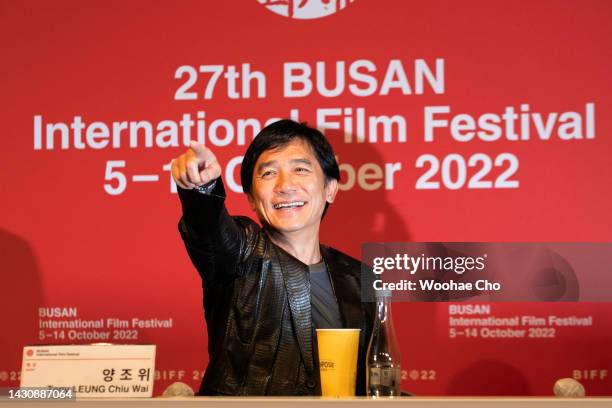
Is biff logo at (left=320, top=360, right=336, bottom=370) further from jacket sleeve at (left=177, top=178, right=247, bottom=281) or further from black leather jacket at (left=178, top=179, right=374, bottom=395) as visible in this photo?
jacket sleeve at (left=177, top=178, right=247, bottom=281)

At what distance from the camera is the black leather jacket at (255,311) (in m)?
2.17

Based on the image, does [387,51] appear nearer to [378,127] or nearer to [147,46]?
[378,127]

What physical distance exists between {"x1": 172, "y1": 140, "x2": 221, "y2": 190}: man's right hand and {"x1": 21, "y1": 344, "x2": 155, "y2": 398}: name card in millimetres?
377

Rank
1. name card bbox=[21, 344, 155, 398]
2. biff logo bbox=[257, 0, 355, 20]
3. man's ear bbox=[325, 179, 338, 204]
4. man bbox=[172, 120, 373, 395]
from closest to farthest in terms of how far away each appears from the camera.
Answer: name card bbox=[21, 344, 155, 398] < man bbox=[172, 120, 373, 395] < man's ear bbox=[325, 179, 338, 204] < biff logo bbox=[257, 0, 355, 20]

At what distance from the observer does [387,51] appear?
3.37 m

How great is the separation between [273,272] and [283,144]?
389 millimetres

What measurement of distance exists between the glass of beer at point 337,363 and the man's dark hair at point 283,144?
34.7 inches

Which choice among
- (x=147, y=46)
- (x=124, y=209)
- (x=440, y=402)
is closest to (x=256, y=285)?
(x=440, y=402)

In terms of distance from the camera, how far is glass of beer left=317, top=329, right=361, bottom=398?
172 centimetres

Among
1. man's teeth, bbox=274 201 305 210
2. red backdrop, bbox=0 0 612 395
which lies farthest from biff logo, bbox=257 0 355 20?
man's teeth, bbox=274 201 305 210

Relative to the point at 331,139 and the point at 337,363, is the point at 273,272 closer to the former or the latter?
the point at 337,363

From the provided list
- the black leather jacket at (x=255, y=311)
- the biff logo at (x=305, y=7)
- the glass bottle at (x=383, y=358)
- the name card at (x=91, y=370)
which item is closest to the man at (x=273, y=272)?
the black leather jacket at (x=255, y=311)

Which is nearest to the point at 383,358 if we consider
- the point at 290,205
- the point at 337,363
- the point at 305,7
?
the point at 337,363

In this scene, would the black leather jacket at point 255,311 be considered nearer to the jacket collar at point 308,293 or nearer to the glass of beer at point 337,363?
the jacket collar at point 308,293
